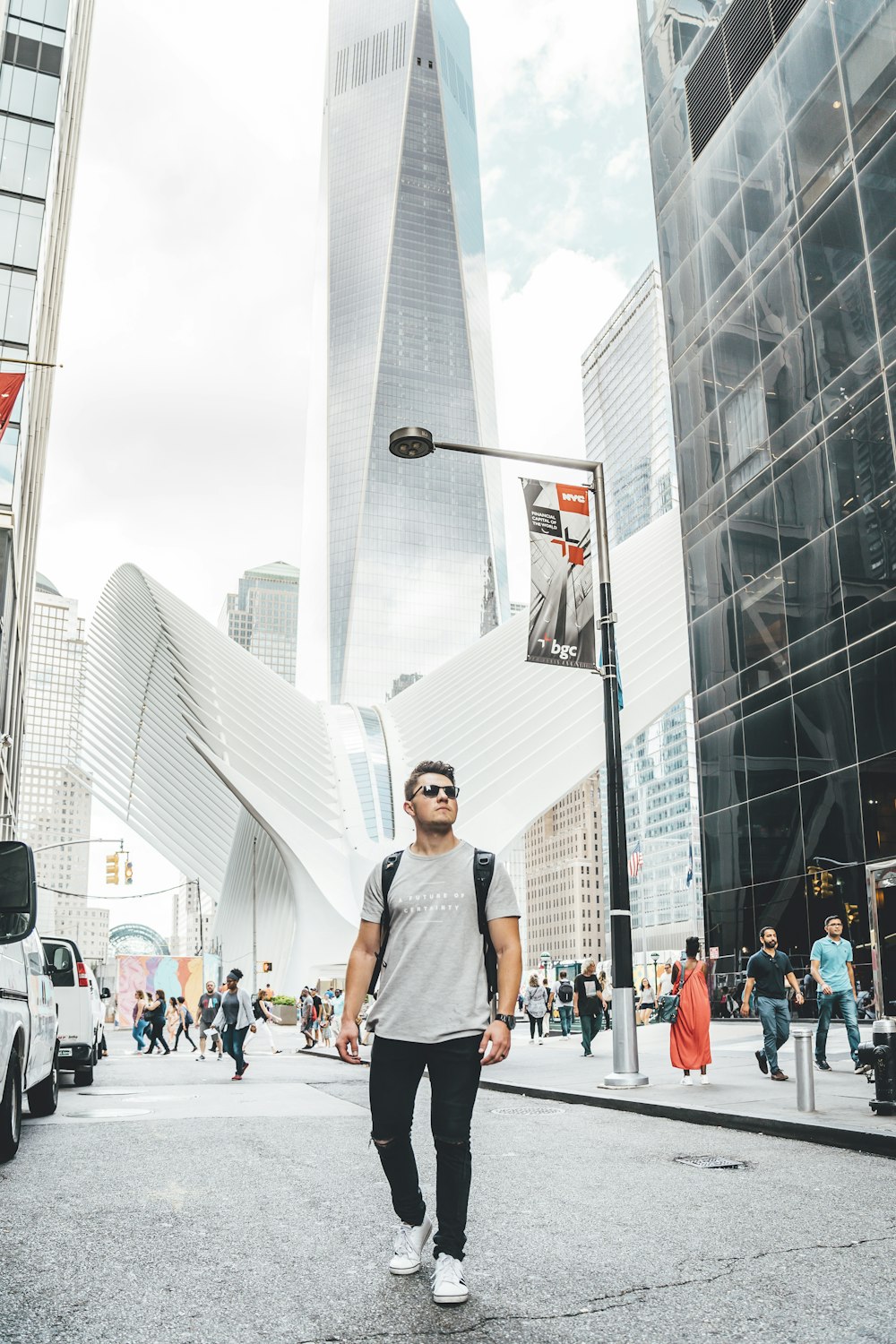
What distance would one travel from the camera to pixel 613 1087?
1209 centimetres

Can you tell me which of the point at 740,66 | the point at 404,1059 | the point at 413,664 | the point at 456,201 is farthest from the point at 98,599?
the point at 456,201

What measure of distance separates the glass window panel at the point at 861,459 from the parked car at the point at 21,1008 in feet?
52.3

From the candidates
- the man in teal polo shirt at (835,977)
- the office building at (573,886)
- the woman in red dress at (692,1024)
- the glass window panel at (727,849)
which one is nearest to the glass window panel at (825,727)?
the glass window panel at (727,849)

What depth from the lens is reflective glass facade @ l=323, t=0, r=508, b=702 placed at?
15075 centimetres

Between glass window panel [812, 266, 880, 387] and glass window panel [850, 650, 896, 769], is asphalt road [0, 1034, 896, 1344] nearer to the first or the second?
glass window panel [850, 650, 896, 769]

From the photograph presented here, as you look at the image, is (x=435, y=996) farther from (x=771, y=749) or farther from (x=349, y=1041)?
(x=771, y=749)

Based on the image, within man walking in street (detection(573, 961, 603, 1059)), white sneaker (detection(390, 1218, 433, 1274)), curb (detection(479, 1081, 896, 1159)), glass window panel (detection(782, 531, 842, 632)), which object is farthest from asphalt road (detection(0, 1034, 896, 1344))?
glass window panel (detection(782, 531, 842, 632))

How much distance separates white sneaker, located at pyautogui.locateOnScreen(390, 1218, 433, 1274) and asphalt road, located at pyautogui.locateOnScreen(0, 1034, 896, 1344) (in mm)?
50

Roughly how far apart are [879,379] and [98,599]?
52475 mm

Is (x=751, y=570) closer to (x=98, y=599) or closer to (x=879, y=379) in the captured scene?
(x=879, y=379)

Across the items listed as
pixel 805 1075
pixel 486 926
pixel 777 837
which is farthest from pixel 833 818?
pixel 486 926

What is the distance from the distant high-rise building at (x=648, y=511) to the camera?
435 ft

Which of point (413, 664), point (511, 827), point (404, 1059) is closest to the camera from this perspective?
point (404, 1059)

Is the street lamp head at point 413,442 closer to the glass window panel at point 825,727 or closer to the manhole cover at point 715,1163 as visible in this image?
the manhole cover at point 715,1163
